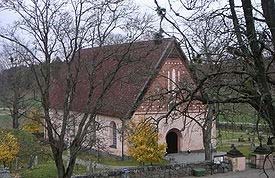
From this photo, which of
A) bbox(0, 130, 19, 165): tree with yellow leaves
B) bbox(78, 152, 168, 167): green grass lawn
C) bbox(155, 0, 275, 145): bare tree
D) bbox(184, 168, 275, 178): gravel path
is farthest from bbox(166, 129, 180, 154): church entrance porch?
bbox(155, 0, 275, 145): bare tree

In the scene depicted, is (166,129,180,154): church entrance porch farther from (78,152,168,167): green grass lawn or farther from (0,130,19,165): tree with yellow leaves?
(0,130,19,165): tree with yellow leaves

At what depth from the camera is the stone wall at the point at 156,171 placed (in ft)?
67.6

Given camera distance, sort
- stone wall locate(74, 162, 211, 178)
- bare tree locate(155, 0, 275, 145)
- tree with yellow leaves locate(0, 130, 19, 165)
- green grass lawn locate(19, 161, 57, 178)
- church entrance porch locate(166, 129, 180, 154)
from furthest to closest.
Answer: church entrance porch locate(166, 129, 180, 154) → tree with yellow leaves locate(0, 130, 19, 165) → green grass lawn locate(19, 161, 57, 178) → stone wall locate(74, 162, 211, 178) → bare tree locate(155, 0, 275, 145)

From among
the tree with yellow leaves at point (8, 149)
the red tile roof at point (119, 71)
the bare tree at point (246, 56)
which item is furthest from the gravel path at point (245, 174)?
the bare tree at point (246, 56)

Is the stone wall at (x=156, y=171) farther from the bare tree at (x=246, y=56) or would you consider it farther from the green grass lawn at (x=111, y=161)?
the bare tree at (x=246, y=56)

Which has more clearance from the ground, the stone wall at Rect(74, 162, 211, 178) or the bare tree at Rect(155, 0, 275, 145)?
the bare tree at Rect(155, 0, 275, 145)

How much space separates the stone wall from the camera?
812 inches

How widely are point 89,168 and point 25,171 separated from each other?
3.93 metres

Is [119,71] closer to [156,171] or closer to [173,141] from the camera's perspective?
[156,171]

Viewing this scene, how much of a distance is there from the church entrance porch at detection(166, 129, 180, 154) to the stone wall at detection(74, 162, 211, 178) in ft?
28.3

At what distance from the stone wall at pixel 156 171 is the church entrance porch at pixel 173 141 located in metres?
8.64

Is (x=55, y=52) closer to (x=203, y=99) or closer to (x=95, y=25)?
(x=95, y=25)

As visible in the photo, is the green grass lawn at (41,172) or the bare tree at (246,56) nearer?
the bare tree at (246,56)

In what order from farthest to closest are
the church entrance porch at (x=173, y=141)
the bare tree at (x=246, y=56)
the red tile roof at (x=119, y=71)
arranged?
the church entrance porch at (x=173, y=141)
the red tile roof at (x=119, y=71)
the bare tree at (x=246, y=56)
